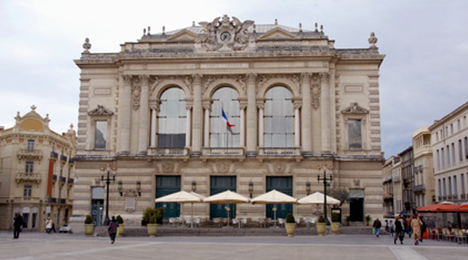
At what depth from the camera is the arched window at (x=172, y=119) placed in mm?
49375

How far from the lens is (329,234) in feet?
126

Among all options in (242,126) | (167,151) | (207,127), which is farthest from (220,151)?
(167,151)

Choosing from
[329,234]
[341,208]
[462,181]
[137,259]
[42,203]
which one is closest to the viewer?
[137,259]

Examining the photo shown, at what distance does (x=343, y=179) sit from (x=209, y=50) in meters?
17.5

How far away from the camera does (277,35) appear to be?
166 feet

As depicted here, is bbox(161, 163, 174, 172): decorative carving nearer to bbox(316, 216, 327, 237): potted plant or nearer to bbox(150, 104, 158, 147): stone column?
bbox(150, 104, 158, 147): stone column

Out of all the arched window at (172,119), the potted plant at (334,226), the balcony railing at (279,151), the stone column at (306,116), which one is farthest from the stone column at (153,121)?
the potted plant at (334,226)

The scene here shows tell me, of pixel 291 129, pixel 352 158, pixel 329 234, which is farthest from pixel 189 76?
pixel 329 234

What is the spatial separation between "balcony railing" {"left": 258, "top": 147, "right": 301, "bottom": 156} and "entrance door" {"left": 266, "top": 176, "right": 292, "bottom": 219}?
236 cm

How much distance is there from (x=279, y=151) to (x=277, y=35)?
1202 cm

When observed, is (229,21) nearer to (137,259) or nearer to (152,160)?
(152,160)

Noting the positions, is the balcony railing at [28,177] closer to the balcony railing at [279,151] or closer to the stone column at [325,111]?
the balcony railing at [279,151]

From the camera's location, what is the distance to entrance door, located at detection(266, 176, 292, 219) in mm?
46938

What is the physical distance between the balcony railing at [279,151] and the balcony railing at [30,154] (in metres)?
39.2
